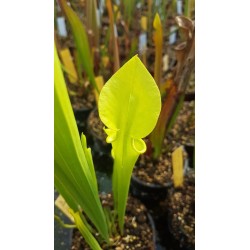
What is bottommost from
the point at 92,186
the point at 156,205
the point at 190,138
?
the point at 156,205

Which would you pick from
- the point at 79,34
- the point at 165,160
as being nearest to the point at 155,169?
the point at 165,160

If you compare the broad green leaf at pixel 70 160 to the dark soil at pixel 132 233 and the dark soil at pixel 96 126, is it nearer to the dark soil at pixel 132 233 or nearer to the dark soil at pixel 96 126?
the dark soil at pixel 132 233

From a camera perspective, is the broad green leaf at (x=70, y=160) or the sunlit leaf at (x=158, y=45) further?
the sunlit leaf at (x=158, y=45)

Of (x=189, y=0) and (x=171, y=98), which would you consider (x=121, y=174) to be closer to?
(x=171, y=98)

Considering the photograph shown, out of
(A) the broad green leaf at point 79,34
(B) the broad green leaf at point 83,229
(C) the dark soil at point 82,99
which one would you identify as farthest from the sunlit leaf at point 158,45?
(C) the dark soil at point 82,99

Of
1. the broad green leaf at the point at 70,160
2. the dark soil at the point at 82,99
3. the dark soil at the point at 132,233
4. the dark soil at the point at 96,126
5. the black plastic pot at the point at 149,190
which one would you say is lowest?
the black plastic pot at the point at 149,190

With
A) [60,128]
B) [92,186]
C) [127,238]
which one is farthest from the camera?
[127,238]

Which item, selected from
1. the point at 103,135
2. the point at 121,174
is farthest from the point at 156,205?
the point at 121,174
